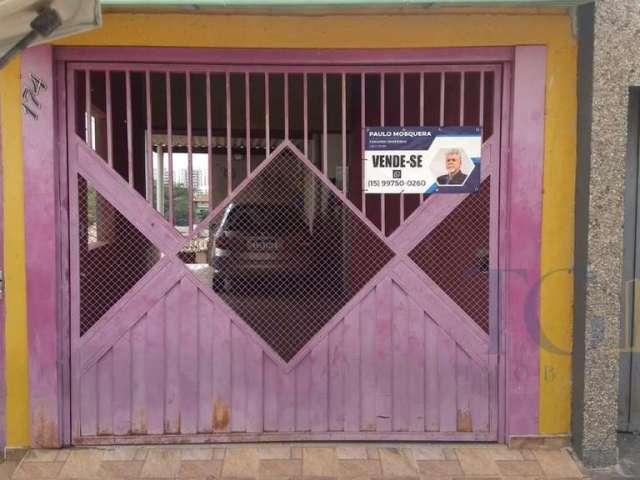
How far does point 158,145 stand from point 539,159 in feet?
10.2

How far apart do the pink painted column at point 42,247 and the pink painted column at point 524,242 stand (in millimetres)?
2979

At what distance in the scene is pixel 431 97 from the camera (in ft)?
13.6

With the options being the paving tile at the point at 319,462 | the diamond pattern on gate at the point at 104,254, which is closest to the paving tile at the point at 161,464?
the paving tile at the point at 319,462

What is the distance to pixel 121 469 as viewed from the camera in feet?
12.0

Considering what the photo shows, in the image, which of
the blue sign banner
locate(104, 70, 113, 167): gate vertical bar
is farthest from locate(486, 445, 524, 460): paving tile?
locate(104, 70, 113, 167): gate vertical bar

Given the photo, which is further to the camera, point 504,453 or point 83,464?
point 504,453

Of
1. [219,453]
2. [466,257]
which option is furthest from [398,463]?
[466,257]

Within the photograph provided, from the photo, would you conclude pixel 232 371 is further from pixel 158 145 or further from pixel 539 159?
pixel 539 159

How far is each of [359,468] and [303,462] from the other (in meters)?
0.37

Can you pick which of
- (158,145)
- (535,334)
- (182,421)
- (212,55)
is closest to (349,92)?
(158,145)

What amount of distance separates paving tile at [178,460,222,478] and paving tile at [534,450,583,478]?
2077 millimetres

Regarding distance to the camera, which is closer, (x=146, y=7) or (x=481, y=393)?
(x=146, y=7)

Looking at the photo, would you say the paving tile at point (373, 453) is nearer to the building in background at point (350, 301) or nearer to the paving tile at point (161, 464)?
the building in background at point (350, 301)

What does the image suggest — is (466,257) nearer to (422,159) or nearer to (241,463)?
(422,159)
